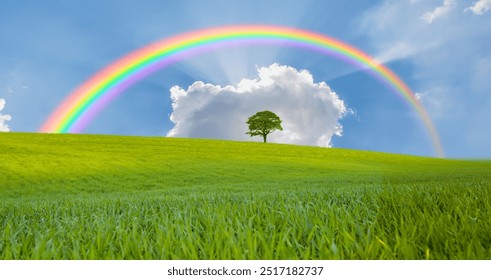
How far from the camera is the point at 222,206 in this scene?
420 cm

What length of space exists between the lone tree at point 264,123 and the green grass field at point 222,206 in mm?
38675

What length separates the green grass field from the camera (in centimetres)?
224

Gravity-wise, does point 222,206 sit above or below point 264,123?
below

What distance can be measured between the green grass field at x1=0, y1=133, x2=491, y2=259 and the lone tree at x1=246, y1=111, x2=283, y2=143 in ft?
127

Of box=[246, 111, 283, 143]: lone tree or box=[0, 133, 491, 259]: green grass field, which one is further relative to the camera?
box=[246, 111, 283, 143]: lone tree

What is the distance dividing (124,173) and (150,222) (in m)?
23.3

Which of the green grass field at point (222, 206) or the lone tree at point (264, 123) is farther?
the lone tree at point (264, 123)

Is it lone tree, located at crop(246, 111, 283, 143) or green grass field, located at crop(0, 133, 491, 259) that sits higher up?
lone tree, located at crop(246, 111, 283, 143)

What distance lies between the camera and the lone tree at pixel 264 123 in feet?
279

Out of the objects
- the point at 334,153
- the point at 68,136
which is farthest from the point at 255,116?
the point at 68,136

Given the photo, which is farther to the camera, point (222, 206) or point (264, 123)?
point (264, 123)

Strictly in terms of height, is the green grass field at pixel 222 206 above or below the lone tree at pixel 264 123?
below

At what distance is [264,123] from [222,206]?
267 ft
